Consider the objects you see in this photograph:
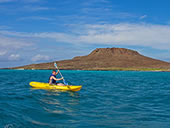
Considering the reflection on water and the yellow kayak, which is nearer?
the reflection on water

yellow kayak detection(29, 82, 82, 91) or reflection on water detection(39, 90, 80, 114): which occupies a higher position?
yellow kayak detection(29, 82, 82, 91)

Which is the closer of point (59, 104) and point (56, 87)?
point (59, 104)

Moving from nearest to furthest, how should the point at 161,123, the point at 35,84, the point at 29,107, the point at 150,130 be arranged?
the point at 150,130
the point at 161,123
the point at 29,107
the point at 35,84

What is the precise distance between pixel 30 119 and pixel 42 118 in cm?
65

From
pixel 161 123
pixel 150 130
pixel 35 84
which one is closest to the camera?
pixel 150 130

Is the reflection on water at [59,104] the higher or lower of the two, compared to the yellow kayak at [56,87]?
lower

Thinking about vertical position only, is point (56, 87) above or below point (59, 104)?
above

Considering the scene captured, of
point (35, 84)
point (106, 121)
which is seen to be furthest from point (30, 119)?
point (35, 84)

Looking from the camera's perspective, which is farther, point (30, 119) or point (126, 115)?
point (126, 115)

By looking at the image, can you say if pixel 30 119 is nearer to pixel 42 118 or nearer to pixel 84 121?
pixel 42 118

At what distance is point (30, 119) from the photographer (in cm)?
1059

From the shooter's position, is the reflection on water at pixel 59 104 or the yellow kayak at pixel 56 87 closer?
the reflection on water at pixel 59 104
